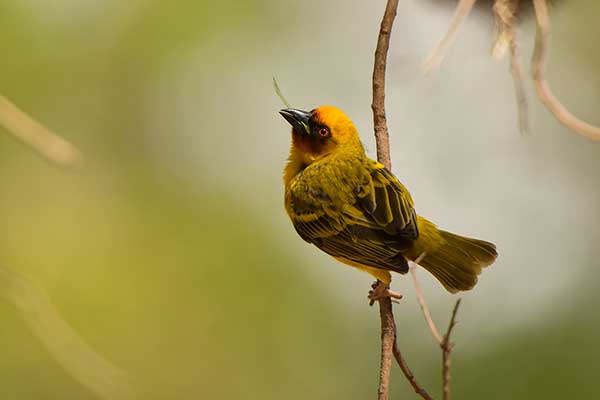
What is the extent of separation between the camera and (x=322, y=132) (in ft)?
11.2

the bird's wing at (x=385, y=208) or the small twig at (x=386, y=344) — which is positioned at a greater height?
the bird's wing at (x=385, y=208)

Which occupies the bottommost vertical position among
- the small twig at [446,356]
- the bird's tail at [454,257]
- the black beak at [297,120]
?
the small twig at [446,356]

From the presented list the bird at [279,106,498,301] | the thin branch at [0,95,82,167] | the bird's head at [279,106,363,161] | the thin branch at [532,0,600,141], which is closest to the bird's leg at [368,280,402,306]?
the bird at [279,106,498,301]

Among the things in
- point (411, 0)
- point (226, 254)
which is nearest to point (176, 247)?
point (226, 254)

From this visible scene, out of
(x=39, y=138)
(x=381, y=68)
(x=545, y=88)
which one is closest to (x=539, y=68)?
(x=545, y=88)

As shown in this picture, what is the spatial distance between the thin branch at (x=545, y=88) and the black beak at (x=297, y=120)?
4.75ft

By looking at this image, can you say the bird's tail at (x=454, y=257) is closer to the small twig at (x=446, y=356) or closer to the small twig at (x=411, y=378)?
the small twig at (x=411, y=378)

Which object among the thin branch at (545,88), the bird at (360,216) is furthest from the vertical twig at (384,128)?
the thin branch at (545,88)

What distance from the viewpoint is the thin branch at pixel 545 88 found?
1742 millimetres

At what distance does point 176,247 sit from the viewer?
967cm

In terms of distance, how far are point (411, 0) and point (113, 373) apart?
2964 millimetres

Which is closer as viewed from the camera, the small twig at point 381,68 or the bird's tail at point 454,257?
the small twig at point 381,68

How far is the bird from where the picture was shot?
2.97 m

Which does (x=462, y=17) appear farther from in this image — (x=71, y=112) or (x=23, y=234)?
(x=71, y=112)
